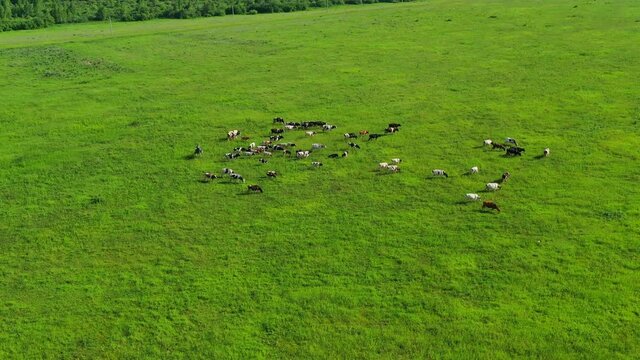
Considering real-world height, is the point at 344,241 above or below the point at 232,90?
below

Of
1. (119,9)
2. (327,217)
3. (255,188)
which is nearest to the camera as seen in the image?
(327,217)

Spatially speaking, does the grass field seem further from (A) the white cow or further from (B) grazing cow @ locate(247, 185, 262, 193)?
(A) the white cow

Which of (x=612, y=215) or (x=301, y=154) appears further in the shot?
(x=301, y=154)

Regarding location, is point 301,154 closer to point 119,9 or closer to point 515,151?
point 515,151

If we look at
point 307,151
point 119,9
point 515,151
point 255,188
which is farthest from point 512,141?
point 119,9

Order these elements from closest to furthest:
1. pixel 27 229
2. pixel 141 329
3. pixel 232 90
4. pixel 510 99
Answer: pixel 141 329 < pixel 27 229 < pixel 510 99 < pixel 232 90

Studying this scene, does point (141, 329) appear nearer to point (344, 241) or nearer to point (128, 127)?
point (344, 241)

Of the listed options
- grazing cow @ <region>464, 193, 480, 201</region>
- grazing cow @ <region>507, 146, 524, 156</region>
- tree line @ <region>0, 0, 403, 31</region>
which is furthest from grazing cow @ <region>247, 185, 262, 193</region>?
tree line @ <region>0, 0, 403, 31</region>

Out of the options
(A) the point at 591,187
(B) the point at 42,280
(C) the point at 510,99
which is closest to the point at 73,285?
(B) the point at 42,280
